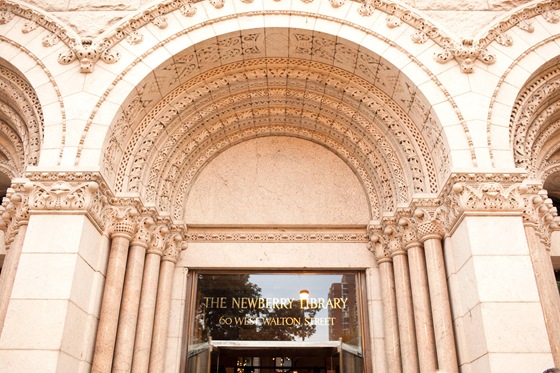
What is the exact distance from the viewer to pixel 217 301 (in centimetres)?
758

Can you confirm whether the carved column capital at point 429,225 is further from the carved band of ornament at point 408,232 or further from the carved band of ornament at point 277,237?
the carved band of ornament at point 277,237

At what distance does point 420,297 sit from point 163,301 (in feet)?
11.8

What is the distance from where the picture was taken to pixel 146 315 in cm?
671

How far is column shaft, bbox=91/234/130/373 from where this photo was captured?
234 inches

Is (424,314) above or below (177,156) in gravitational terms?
below

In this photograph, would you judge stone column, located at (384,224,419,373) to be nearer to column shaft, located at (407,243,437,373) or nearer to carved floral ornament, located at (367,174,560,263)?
carved floral ornament, located at (367,174,560,263)

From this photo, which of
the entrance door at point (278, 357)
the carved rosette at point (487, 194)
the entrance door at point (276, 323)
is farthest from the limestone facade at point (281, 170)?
the entrance door at point (278, 357)

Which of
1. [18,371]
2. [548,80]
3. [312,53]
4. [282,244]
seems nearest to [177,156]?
[282,244]

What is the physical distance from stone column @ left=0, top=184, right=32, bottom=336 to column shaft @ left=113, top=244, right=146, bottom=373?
136cm

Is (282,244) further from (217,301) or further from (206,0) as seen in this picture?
(206,0)

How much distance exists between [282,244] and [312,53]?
2.99 meters

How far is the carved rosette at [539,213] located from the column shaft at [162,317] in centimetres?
493

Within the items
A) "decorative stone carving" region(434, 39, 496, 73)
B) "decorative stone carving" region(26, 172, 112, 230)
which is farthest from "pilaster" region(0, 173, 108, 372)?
"decorative stone carving" region(434, 39, 496, 73)

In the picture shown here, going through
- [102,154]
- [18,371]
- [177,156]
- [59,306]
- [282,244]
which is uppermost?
[177,156]
